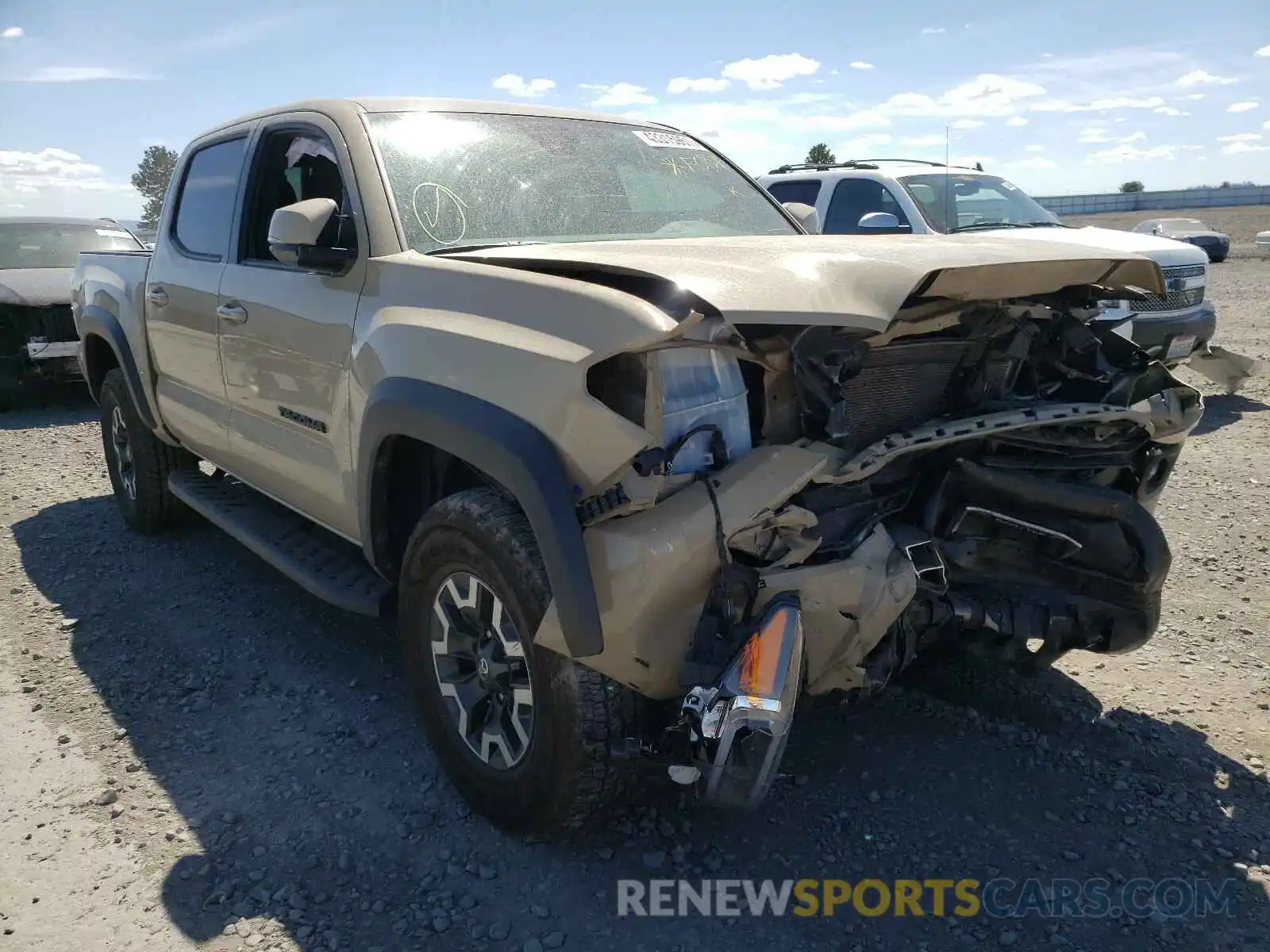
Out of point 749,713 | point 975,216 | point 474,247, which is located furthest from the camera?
point 975,216

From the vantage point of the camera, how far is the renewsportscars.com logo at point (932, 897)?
2.50 meters

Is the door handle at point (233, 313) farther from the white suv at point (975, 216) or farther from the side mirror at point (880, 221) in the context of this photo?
the white suv at point (975, 216)

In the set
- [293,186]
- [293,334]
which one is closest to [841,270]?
[293,334]

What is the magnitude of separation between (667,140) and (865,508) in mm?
2247

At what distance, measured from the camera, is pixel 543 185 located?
349 cm

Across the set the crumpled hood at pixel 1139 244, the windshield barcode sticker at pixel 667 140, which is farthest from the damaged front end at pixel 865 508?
the crumpled hood at pixel 1139 244

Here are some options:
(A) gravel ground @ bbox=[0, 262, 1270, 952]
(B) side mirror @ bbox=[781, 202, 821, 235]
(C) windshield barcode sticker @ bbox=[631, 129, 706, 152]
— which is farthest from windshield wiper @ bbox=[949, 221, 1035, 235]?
(A) gravel ground @ bbox=[0, 262, 1270, 952]

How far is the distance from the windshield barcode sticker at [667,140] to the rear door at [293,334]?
1.33 metres

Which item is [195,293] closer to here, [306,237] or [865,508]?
[306,237]

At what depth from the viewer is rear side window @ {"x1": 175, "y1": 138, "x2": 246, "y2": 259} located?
13.7ft

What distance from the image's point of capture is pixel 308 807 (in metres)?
2.99

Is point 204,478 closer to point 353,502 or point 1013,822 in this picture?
point 353,502

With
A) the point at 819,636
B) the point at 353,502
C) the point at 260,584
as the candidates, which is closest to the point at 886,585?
the point at 819,636

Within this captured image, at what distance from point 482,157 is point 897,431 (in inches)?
69.8
